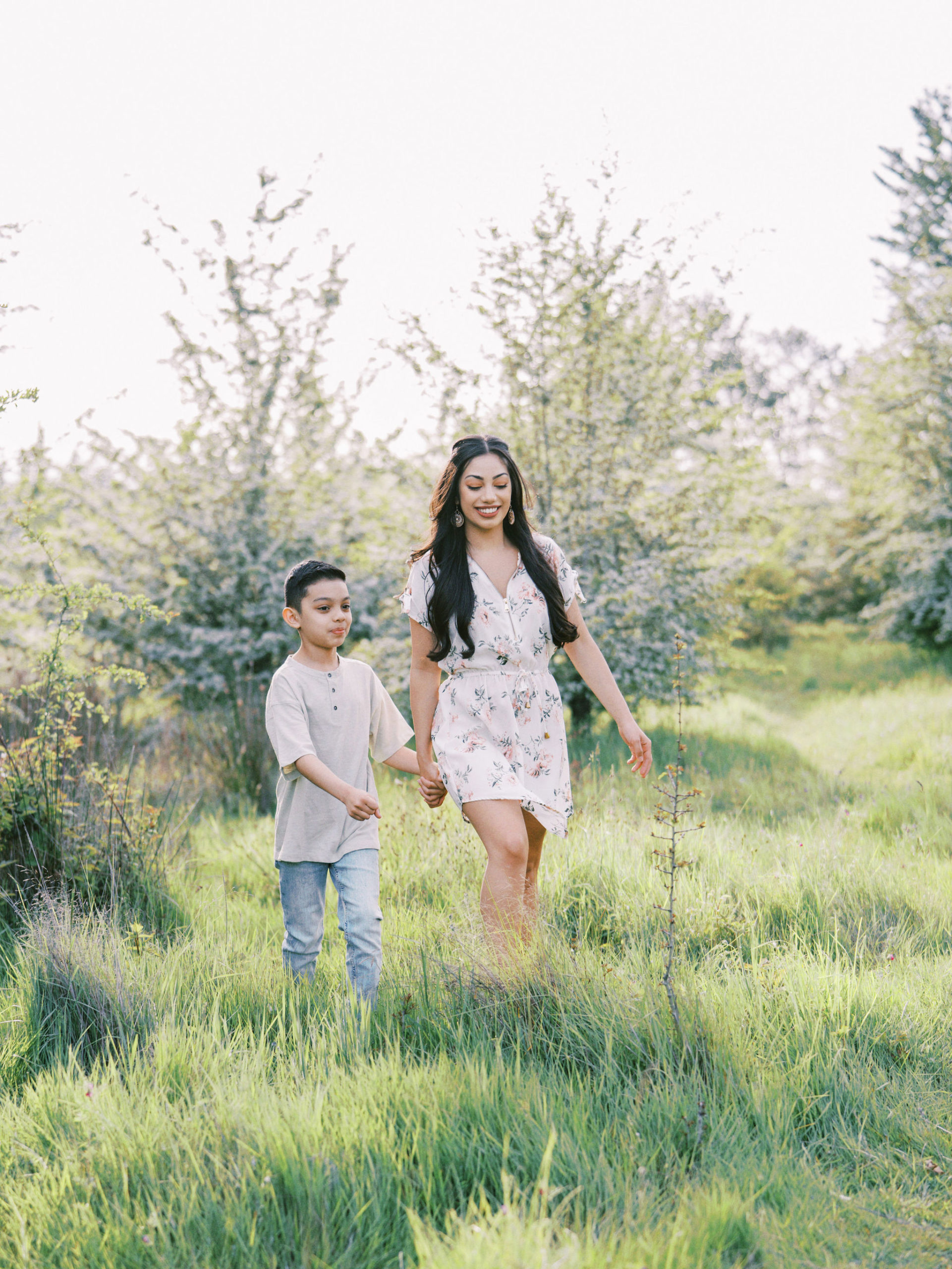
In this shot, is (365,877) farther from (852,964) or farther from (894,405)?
(894,405)

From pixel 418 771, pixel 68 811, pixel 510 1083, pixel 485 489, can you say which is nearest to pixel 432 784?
pixel 418 771

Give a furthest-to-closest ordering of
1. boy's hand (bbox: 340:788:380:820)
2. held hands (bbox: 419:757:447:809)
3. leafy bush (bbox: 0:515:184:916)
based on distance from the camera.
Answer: leafy bush (bbox: 0:515:184:916) < held hands (bbox: 419:757:447:809) < boy's hand (bbox: 340:788:380:820)

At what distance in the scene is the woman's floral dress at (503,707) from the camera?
3.35m

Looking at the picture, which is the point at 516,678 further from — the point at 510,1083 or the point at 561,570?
the point at 510,1083

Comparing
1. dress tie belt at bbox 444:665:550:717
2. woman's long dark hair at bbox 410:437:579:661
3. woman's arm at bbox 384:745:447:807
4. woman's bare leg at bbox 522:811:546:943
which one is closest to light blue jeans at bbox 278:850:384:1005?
woman's arm at bbox 384:745:447:807

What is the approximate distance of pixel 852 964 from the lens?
340cm

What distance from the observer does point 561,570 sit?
376 centimetres

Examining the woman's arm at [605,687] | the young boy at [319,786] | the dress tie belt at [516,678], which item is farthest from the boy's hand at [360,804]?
the woman's arm at [605,687]

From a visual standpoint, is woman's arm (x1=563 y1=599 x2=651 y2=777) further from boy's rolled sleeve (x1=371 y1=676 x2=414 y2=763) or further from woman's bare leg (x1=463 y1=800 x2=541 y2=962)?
boy's rolled sleeve (x1=371 y1=676 x2=414 y2=763)

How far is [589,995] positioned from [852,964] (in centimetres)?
122

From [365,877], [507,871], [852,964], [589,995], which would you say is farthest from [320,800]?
[852,964]

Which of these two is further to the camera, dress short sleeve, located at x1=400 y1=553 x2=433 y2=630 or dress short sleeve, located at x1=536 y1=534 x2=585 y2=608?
dress short sleeve, located at x1=536 y1=534 x2=585 y2=608

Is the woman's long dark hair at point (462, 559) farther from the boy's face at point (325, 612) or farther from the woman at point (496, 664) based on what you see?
the boy's face at point (325, 612)

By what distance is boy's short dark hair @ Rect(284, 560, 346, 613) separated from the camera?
3.40 meters
